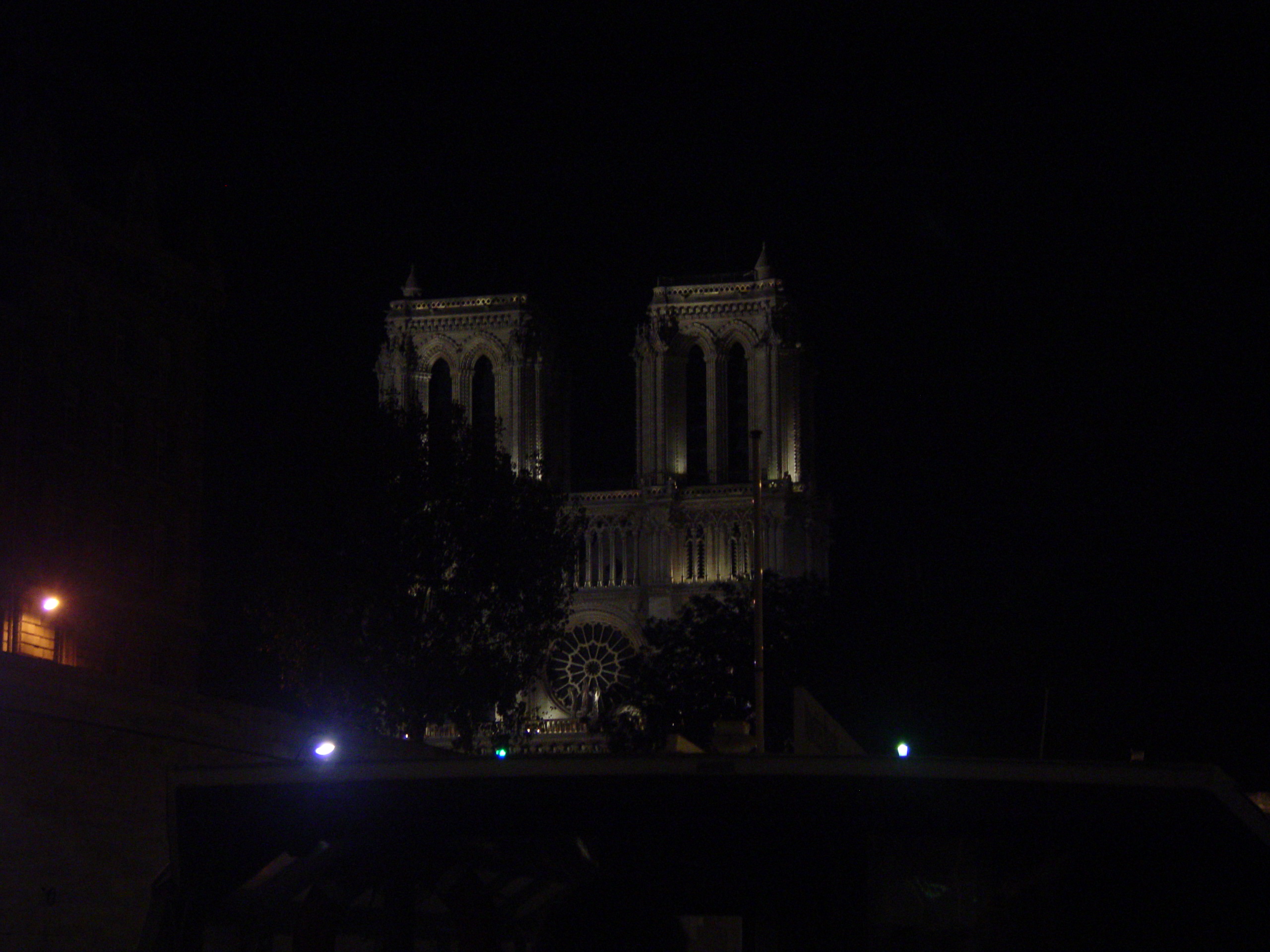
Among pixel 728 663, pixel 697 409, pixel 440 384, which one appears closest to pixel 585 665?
pixel 697 409

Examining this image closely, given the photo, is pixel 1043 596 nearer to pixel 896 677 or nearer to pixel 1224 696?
pixel 1224 696

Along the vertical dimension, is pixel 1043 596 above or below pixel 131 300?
below

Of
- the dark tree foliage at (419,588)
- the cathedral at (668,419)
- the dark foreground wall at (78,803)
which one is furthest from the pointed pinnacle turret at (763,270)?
the dark foreground wall at (78,803)

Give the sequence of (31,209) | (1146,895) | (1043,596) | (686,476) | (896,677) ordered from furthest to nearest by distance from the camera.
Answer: (686,476), (896,677), (1043,596), (31,209), (1146,895)

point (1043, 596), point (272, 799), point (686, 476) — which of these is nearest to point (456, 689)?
point (1043, 596)

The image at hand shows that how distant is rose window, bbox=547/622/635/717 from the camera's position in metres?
94.8

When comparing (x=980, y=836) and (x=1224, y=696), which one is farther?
(x=1224, y=696)

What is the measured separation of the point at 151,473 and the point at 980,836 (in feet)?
147

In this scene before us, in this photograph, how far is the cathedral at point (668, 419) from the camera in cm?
8769

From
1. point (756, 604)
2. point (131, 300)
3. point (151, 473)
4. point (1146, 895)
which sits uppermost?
point (131, 300)

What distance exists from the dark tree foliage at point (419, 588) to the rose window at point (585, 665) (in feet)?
121

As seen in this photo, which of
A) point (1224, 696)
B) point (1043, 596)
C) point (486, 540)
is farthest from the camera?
point (486, 540)

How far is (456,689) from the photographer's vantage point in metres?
53.6

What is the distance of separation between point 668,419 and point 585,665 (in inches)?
535
